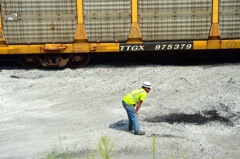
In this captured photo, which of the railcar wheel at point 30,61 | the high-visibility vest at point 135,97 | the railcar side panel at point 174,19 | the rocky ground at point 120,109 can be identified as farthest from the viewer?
the railcar wheel at point 30,61

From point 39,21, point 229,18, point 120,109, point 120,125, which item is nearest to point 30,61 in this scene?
point 39,21

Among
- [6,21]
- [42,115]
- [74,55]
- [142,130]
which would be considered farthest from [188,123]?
[6,21]

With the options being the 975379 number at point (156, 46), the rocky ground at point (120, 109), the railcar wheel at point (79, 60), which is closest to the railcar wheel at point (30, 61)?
the rocky ground at point (120, 109)

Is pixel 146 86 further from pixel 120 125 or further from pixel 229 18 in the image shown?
pixel 229 18

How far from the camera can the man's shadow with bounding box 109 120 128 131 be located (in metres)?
9.35

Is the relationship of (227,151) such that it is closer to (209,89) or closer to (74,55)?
(209,89)

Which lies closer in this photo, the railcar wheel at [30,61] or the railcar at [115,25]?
the railcar at [115,25]

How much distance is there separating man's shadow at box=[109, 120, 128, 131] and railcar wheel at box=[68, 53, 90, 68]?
19.7 feet

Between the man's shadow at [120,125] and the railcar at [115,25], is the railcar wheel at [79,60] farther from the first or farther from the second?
the man's shadow at [120,125]

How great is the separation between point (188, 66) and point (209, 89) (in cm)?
316

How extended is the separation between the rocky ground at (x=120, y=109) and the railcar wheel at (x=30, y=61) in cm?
32

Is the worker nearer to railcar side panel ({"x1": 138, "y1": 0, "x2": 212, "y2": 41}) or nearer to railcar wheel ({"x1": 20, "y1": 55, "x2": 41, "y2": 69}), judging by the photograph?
railcar side panel ({"x1": 138, "y1": 0, "x2": 212, "y2": 41})

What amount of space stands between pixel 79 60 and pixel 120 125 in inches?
245

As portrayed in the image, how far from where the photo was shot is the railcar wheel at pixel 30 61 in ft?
49.5
